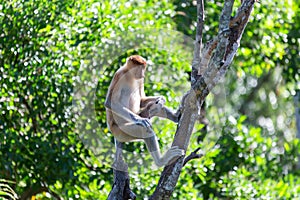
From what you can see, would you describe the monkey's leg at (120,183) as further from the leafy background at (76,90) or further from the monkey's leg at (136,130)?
the leafy background at (76,90)

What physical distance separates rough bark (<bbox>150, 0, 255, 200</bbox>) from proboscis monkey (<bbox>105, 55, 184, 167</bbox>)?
0.07 metres

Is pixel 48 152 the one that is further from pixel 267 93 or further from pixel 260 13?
pixel 267 93

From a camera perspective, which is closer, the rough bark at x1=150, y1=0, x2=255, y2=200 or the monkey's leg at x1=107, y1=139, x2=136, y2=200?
the rough bark at x1=150, y1=0, x2=255, y2=200

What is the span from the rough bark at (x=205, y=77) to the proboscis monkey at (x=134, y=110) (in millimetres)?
66

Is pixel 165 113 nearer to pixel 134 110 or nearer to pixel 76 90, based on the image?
pixel 134 110

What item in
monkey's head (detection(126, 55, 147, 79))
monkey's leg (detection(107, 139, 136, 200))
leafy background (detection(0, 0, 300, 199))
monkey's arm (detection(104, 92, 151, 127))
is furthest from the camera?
leafy background (detection(0, 0, 300, 199))

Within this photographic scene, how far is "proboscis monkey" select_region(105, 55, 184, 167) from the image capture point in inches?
139

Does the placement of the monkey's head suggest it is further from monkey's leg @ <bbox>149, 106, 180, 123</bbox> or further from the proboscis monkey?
monkey's leg @ <bbox>149, 106, 180, 123</bbox>

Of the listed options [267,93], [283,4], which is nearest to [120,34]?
[283,4]

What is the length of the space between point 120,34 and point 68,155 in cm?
100

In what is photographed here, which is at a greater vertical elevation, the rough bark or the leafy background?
the leafy background

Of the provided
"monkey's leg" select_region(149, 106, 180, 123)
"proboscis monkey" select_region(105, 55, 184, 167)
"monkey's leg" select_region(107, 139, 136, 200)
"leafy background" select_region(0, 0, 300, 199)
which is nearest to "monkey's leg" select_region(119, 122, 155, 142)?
"proboscis monkey" select_region(105, 55, 184, 167)

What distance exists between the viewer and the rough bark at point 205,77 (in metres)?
3.54

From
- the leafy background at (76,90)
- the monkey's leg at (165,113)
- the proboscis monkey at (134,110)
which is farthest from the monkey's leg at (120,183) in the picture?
the leafy background at (76,90)
